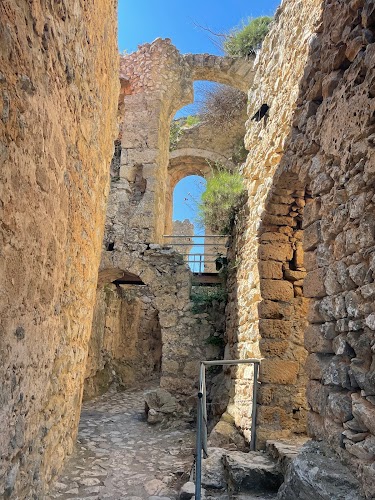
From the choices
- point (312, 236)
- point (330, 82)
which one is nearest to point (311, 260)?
point (312, 236)

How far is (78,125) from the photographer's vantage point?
292 cm

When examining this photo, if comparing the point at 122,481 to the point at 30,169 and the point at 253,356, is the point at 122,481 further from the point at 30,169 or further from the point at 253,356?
the point at 30,169

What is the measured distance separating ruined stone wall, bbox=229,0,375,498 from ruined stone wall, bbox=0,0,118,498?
1793 mm

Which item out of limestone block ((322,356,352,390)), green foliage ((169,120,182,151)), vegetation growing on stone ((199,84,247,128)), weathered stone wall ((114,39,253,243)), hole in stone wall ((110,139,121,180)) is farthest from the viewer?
green foliage ((169,120,182,151))

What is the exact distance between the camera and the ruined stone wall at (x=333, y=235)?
2254 mm

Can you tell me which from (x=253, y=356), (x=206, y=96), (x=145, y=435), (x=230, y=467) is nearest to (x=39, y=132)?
(x=230, y=467)

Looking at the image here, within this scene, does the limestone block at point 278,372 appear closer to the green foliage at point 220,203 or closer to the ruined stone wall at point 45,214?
the ruined stone wall at point 45,214

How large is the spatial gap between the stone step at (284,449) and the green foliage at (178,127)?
10.4 metres

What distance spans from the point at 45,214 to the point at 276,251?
2910mm

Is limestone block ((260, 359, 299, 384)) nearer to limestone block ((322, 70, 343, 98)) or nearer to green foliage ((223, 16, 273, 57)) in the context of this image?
limestone block ((322, 70, 343, 98))

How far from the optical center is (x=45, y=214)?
2.26 metres

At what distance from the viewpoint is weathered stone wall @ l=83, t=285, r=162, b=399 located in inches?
337

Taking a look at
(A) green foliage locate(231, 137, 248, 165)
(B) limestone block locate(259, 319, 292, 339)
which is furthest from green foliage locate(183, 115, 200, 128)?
(B) limestone block locate(259, 319, 292, 339)

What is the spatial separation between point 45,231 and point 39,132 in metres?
0.56
